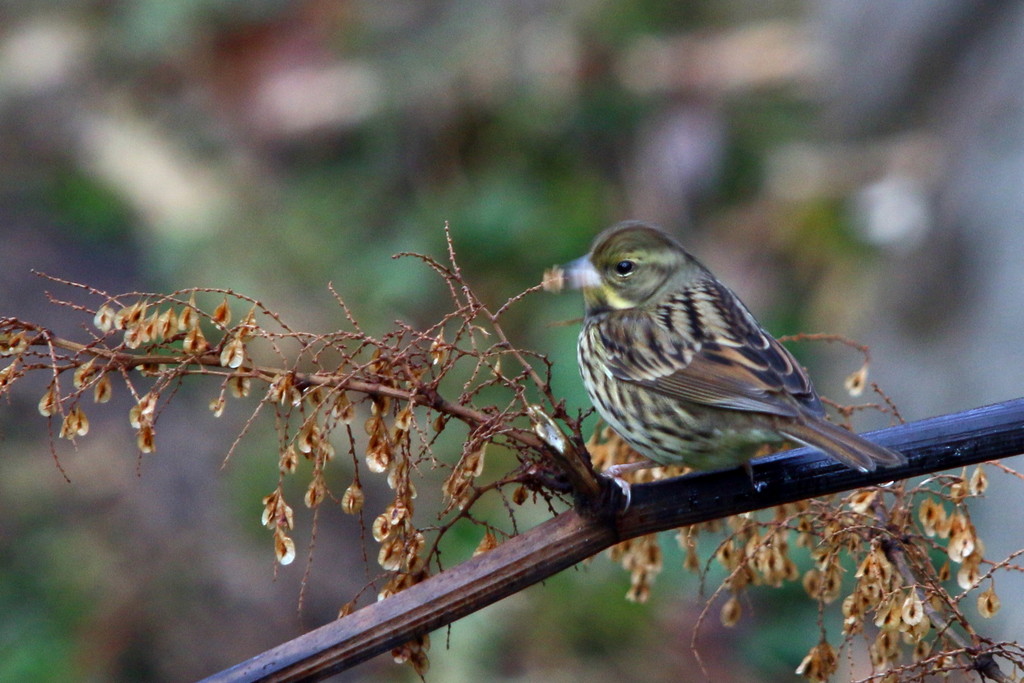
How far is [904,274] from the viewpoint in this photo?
564 cm

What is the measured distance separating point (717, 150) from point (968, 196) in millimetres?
2045

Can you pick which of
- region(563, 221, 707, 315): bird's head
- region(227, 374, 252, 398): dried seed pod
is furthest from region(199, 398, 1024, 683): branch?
region(563, 221, 707, 315): bird's head

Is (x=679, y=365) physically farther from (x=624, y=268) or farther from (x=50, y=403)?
(x=50, y=403)

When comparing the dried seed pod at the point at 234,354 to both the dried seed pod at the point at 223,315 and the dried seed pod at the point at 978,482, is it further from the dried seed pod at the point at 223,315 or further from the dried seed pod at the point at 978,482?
the dried seed pod at the point at 978,482

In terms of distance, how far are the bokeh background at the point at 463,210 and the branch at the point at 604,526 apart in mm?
2487

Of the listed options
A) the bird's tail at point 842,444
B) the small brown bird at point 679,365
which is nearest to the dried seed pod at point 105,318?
the small brown bird at point 679,365

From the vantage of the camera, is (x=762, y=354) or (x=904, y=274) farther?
(x=904, y=274)

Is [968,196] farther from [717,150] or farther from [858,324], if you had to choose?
[717,150]

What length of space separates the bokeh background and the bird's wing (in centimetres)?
185

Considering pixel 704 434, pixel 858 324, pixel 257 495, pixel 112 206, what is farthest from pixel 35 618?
pixel 858 324

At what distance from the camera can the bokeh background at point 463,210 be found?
477 cm

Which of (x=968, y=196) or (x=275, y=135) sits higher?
(x=275, y=135)

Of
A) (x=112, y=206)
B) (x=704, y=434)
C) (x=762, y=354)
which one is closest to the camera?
(x=704, y=434)

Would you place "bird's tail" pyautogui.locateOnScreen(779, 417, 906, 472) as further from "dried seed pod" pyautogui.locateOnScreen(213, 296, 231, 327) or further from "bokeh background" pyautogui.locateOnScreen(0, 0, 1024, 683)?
"bokeh background" pyautogui.locateOnScreen(0, 0, 1024, 683)
